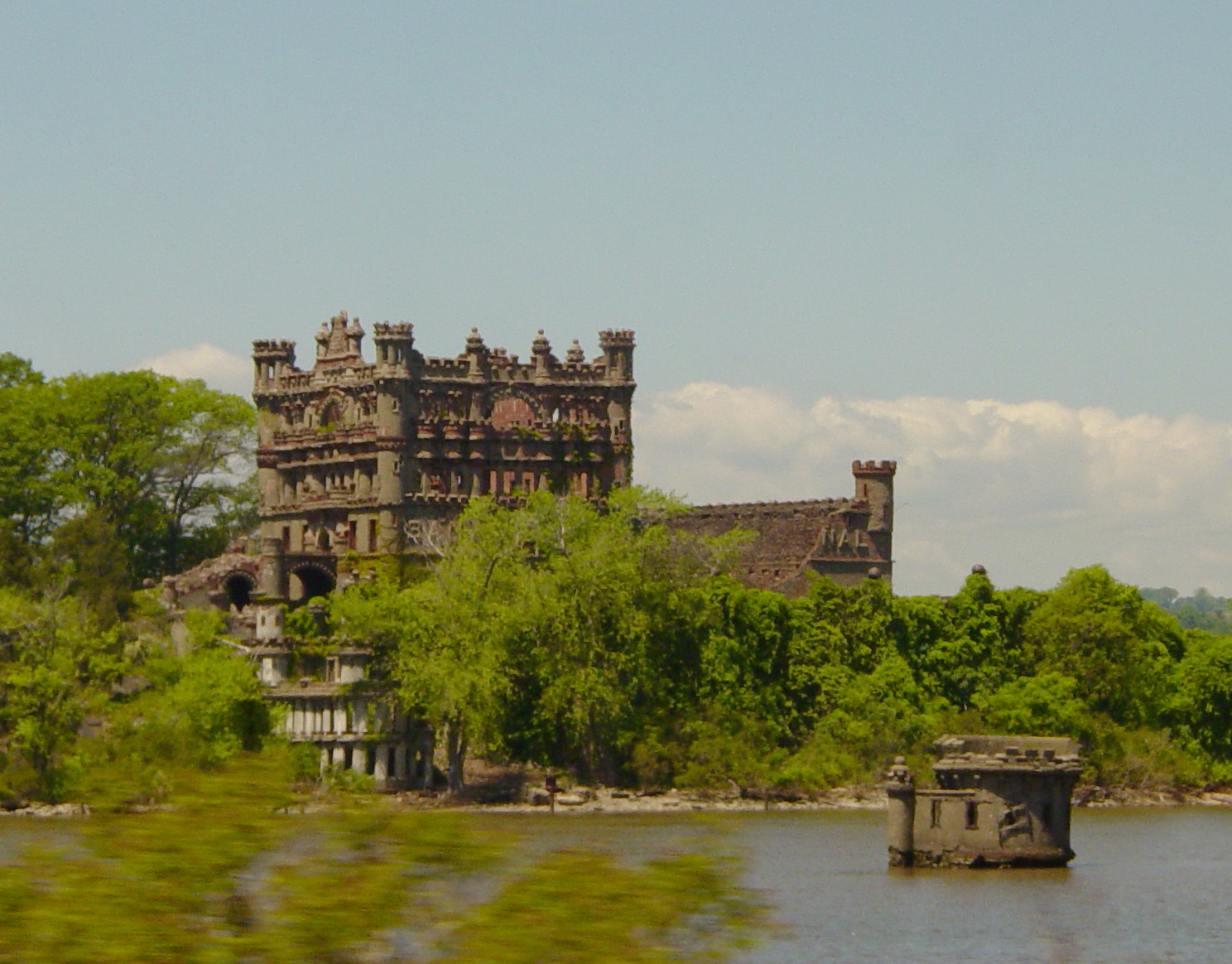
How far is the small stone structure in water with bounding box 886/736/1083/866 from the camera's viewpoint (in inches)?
2783

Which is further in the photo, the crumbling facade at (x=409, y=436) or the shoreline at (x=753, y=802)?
the crumbling facade at (x=409, y=436)

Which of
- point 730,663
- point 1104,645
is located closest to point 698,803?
point 730,663

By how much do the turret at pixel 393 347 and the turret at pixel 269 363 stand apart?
7.12 metres

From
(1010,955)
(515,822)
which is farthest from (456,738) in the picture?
(1010,955)

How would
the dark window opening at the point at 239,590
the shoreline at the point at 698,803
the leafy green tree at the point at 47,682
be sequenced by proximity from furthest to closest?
the dark window opening at the point at 239,590 < the shoreline at the point at 698,803 < the leafy green tree at the point at 47,682

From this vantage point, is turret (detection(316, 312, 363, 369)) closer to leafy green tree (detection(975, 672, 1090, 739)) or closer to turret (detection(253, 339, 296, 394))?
turret (detection(253, 339, 296, 394))

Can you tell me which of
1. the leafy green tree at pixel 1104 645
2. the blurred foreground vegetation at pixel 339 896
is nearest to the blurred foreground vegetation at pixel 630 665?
the leafy green tree at pixel 1104 645

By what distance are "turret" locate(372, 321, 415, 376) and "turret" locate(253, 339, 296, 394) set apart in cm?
712

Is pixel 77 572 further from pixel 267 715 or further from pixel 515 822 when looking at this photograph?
pixel 515 822

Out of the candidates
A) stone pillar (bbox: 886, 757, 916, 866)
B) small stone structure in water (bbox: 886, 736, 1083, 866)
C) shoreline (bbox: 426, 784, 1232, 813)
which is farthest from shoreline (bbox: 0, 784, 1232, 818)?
stone pillar (bbox: 886, 757, 916, 866)

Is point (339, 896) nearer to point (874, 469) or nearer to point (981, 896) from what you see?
point (981, 896)

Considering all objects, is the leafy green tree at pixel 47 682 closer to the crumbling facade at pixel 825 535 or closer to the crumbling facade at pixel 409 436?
the crumbling facade at pixel 409 436

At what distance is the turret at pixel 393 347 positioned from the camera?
118 m

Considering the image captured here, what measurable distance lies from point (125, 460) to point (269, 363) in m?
8.98
